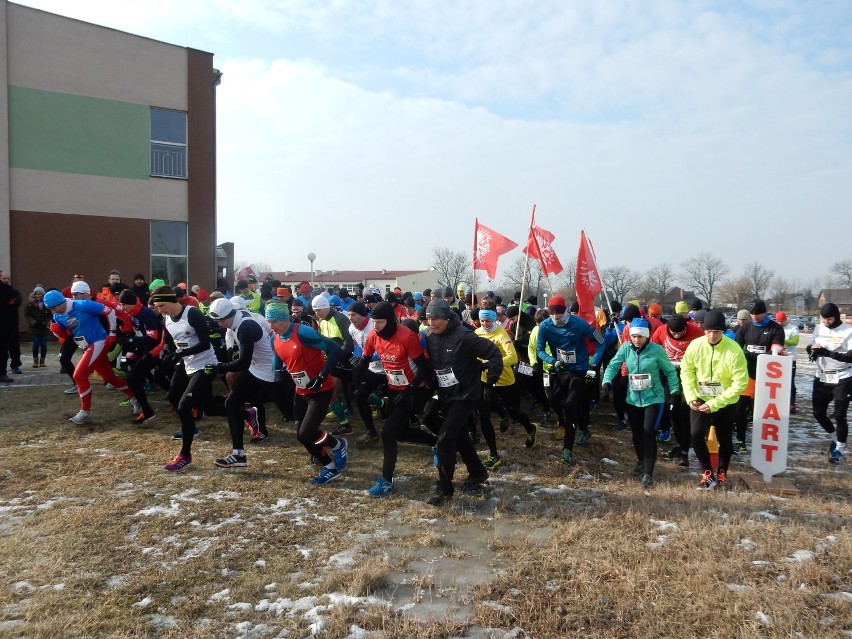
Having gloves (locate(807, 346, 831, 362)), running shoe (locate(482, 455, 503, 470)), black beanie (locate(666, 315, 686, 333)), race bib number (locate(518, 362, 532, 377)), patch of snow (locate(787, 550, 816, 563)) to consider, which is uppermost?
black beanie (locate(666, 315, 686, 333))

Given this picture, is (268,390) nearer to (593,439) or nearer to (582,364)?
(582,364)

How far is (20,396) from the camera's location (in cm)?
1027

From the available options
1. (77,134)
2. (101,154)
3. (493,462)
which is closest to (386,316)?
(493,462)

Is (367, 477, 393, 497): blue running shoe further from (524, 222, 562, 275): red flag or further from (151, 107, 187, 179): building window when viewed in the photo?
(151, 107, 187, 179): building window

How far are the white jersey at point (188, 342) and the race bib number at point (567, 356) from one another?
4278 millimetres

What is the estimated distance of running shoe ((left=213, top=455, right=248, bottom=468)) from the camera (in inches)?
262

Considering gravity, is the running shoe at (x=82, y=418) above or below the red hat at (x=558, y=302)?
below

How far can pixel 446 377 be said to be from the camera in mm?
5820

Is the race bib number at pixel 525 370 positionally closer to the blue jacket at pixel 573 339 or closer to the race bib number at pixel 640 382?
the blue jacket at pixel 573 339

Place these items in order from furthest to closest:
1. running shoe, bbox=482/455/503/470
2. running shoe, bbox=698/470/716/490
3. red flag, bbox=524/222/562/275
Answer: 1. red flag, bbox=524/222/562/275
2. running shoe, bbox=482/455/503/470
3. running shoe, bbox=698/470/716/490

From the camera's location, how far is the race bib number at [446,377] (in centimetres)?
580

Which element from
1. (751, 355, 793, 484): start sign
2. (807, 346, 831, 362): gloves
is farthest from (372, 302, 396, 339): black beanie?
(807, 346, 831, 362): gloves

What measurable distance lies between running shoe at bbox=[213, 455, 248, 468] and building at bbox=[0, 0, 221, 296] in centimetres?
1501

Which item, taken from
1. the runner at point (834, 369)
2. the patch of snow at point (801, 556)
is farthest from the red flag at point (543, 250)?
the patch of snow at point (801, 556)
